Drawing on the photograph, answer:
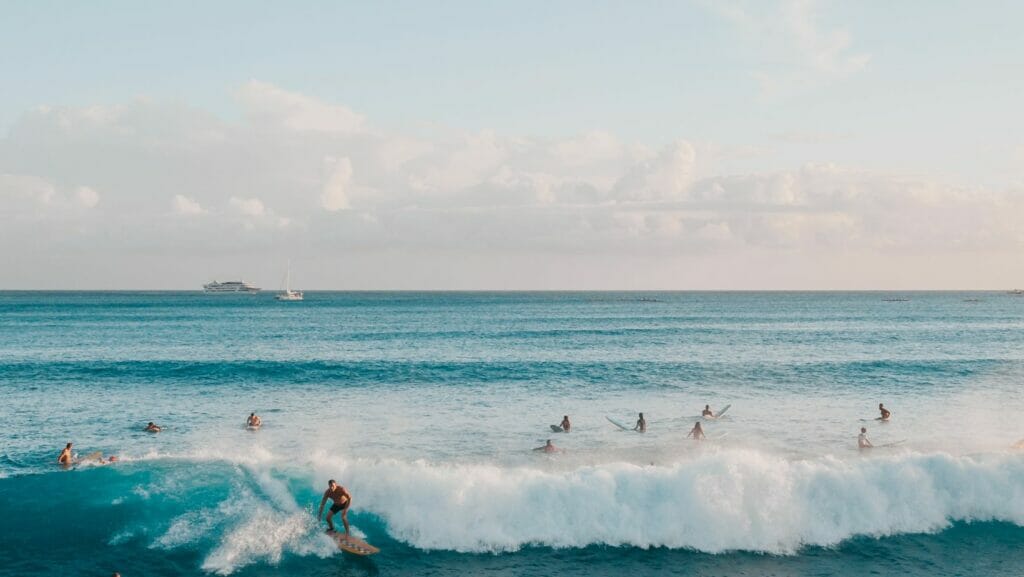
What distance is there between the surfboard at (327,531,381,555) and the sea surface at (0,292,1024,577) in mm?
293

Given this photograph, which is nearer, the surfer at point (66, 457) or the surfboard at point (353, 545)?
the surfboard at point (353, 545)

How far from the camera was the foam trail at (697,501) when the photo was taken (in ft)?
70.1

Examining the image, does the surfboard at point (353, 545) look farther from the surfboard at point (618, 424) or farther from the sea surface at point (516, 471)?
the surfboard at point (618, 424)

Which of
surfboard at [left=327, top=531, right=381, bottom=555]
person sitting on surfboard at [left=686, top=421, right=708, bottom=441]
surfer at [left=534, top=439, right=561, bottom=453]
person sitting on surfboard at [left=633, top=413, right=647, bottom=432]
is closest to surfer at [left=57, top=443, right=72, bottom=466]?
surfboard at [left=327, top=531, right=381, bottom=555]

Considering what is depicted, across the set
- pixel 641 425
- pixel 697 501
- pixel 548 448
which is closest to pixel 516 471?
pixel 548 448

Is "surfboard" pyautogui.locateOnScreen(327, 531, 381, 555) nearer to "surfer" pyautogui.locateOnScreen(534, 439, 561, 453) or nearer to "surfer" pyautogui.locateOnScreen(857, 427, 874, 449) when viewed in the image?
"surfer" pyautogui.locateOnScreen(534, 439, 561, 453)

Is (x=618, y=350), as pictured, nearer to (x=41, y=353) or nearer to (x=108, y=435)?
(x=108, y=435)

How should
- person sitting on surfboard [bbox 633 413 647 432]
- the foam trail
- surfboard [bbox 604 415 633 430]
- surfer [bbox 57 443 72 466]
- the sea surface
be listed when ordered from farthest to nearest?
surfboard [bbox 604 415 633 430] → person sitting on surfboard [bbox 633 413 647 432] → surfer [bbox 57 443 72 466] → the foam trail → the sea surface

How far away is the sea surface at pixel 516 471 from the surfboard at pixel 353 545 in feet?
0.96

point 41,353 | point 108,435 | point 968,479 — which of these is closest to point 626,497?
point 968,479

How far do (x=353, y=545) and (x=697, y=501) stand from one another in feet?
34.8

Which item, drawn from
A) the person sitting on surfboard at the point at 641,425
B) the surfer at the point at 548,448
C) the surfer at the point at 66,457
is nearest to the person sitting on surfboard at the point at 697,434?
the person sitting on surfboard at the point at 641,425

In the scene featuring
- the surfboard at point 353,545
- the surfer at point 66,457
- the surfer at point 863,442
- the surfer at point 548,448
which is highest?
the surfer at point 863,442

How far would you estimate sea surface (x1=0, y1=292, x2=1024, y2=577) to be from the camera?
66.9ft
